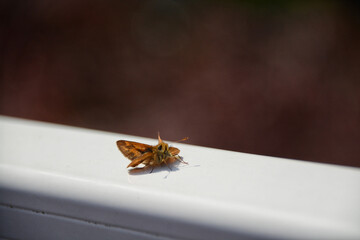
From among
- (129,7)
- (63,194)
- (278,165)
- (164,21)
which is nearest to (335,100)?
(164,21)

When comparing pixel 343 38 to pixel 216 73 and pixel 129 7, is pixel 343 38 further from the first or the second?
pixel 129 7

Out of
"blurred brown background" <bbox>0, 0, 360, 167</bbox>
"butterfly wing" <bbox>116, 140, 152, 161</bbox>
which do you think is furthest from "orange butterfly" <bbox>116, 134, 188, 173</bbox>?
"blurred brown background" <bbox>0, 0, 360, 167</bbox>

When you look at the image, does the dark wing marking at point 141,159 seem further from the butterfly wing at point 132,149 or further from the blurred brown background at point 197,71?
the blurred brown background at point 197,71

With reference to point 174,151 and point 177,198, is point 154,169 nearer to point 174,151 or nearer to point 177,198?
point 174,151

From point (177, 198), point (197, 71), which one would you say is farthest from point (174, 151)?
point (197, 71)

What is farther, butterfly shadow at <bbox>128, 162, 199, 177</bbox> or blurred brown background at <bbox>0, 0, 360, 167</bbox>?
blurred brown background at <bbox>0, 0, 360, 167</bbox>

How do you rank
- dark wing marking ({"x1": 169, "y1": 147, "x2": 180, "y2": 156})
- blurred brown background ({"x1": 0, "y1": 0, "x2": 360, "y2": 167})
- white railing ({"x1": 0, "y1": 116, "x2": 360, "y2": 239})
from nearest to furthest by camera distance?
white railing ({"x1": 0, "y1": 116, "x2": 360, "y2": 239}) < dark wing marking ({"x1": 169, "y1": 147, "x2": 180, "y2": 156}) < blurred brown background ({"x1": 0, "y1": 0, "x2": 360, "y2": 167})

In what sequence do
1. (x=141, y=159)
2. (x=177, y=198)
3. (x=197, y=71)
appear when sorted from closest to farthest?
(x=177, y=198)
(x=141, y=159)
(x=197, y=71)

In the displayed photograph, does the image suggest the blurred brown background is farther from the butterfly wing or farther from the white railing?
the white railing
